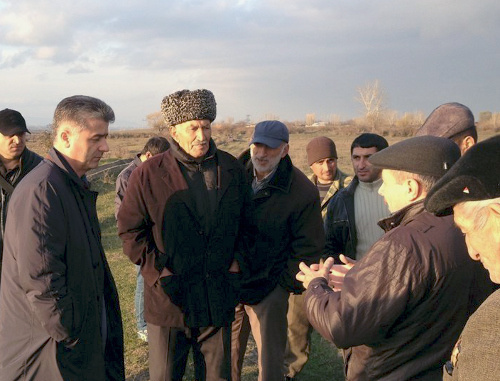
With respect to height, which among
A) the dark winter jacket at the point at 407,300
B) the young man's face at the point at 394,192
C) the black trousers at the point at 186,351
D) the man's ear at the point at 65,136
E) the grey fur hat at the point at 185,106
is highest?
the grey fur hat at the point at 185,106

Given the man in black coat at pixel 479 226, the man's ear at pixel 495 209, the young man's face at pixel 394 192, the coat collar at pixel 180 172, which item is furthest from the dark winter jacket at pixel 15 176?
the man's ear at pixel 495 209

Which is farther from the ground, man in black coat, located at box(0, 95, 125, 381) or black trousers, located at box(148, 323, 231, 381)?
man in black coat, located at box(0, 95, 125, 381)

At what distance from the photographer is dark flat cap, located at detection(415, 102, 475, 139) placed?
3207mm

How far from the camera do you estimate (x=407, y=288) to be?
1.84 m

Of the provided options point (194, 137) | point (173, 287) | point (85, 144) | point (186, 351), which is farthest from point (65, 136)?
point (186, 351)

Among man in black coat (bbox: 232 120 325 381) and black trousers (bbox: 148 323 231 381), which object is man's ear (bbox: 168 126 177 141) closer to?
man in black coat (bbox: 232 120 325 381)

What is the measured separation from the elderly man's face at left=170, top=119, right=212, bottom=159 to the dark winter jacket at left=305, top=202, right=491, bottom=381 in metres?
1.44

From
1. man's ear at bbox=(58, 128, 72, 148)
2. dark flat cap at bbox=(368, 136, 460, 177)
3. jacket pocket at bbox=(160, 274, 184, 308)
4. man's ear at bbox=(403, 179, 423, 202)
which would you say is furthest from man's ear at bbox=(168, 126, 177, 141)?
man's ear at bbox=(403, 179, 423, 202)

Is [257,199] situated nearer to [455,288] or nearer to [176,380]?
[176,380]

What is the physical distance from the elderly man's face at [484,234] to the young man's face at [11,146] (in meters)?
3.92

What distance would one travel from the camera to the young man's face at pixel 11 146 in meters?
4.34

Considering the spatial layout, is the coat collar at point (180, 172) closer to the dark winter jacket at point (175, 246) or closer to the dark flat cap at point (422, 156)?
the dark winter jacket at point (175, 246)

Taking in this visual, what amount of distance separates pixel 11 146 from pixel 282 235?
99.4 inches

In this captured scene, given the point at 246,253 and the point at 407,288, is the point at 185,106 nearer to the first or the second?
the point at 246,253
